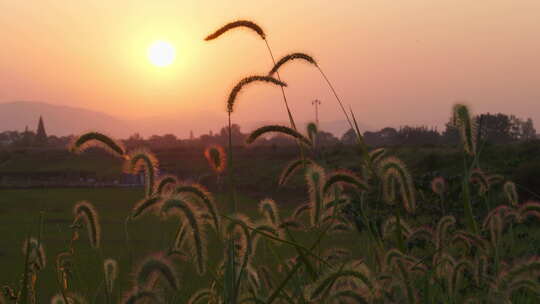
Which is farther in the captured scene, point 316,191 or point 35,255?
point 35,255

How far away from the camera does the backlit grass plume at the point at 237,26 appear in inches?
99.7

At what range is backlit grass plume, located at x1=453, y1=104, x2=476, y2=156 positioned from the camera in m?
2.76

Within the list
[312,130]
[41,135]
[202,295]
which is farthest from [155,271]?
[41,135]

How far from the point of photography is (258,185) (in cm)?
5216

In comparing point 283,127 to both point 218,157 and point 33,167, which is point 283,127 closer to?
point 218,157

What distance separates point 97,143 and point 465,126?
1.72 metres

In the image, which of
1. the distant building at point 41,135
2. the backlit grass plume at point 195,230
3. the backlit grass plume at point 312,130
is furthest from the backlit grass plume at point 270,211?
the distant building at point 41,135

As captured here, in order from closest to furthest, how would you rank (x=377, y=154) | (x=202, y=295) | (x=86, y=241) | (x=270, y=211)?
(x=202, y=295) < (x=270, y=211) < (x=377, y=154) < (x=86, y=241)

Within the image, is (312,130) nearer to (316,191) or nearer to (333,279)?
(316,191)

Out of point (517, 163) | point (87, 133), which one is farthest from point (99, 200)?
point (87, 133)

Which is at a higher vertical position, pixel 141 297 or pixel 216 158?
pixel 216 158

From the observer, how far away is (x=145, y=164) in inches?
95.7

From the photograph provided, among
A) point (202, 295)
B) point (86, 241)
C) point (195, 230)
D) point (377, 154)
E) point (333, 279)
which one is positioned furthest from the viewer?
point (86, 241)

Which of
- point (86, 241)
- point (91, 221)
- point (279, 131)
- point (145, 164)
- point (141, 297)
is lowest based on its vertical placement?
point (86, 241)
